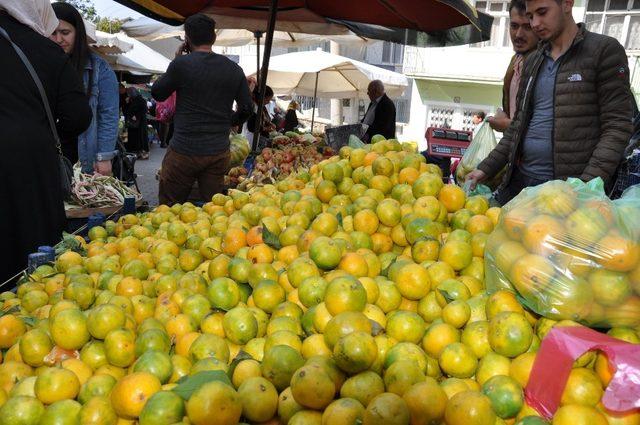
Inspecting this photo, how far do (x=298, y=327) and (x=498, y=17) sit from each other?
18169mm

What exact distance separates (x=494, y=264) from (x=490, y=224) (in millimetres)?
499

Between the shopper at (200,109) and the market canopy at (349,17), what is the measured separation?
1.61 m

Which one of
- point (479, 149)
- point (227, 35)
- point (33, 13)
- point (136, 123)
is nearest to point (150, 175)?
point (136, 123)

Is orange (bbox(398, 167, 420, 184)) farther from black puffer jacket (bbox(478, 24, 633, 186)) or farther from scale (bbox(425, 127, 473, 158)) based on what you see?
scale (bbox(425, 127, 473, 158))

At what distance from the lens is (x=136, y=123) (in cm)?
1438

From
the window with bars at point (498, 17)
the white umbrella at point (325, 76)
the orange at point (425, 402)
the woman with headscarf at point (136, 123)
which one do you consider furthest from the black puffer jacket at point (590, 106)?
the window with bars at point (498, 17)

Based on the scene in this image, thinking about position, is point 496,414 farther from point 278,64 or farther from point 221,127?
point 278,64

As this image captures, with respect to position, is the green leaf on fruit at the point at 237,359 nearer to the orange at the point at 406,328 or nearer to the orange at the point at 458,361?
the orange at the point at 406,328

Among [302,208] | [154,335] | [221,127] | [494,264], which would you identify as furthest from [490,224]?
[221,127]

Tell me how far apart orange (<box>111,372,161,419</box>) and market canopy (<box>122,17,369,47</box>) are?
24.5 ft

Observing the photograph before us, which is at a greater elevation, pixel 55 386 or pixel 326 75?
pixel 326 75

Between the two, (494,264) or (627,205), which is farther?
(494,264)

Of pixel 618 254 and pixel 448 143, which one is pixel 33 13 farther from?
pixel 448 143

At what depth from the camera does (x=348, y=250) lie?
6.82 feet
